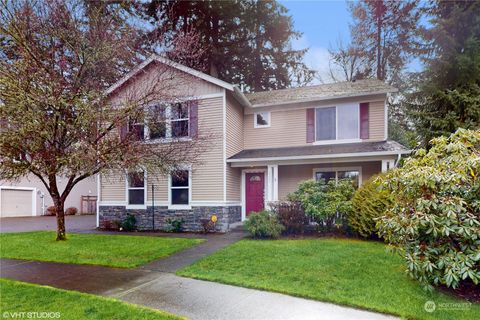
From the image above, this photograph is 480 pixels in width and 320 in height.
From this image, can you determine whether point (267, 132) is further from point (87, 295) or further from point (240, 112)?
point (87, 295)

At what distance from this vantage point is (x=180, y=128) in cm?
1274

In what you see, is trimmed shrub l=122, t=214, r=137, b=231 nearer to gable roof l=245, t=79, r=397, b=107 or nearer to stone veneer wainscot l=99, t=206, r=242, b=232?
stone veneer wainscot l=99, t=206, r=242, b=232

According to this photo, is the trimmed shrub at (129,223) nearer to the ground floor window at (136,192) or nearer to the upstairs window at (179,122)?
the ground floor window at (136,192)

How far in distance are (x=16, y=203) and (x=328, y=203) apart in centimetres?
2090

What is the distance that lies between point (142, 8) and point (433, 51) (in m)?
17.3

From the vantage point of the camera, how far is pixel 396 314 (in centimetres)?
428

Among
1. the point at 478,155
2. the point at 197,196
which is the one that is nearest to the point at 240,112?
the point at 197,196

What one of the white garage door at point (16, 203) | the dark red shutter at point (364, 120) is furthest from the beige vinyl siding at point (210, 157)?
the white garage door at point (16, 203)

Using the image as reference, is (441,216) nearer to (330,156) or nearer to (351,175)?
(330,156)

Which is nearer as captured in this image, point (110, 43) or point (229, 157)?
point (110, 43)

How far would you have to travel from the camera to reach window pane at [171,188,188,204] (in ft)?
42.9

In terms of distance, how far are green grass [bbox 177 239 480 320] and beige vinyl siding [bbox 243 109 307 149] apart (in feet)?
20.3

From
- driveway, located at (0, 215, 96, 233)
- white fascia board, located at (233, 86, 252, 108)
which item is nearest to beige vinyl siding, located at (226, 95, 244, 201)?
white fascia board, located at (233, 86, 252, 108)

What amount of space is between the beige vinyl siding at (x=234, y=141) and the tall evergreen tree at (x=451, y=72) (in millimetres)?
8210
